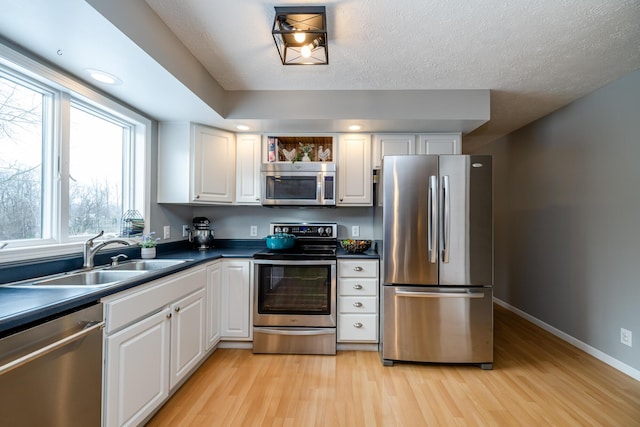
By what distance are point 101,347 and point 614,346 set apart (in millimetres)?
3627

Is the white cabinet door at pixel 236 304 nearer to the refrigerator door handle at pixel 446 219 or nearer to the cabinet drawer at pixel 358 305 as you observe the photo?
the cabinet drawer at pixel 358 305

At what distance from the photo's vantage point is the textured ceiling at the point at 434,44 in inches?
60.0

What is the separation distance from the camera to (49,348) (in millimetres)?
1030

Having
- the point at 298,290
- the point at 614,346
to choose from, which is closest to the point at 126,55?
the point at 298,290

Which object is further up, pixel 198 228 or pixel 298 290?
pixel 198 228

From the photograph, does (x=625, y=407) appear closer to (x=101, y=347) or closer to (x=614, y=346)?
(x=614, y=346)

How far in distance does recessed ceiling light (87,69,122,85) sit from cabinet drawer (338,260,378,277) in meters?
2.15

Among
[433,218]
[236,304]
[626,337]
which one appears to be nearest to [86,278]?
[236,304]

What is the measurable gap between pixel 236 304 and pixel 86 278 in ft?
3.85

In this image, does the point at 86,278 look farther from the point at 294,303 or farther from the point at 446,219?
the point at 446,219

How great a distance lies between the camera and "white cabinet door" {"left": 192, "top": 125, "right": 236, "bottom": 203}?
267cm

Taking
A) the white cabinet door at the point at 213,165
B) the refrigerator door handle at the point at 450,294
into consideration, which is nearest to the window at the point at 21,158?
the white cabinet door at the point at 213,165

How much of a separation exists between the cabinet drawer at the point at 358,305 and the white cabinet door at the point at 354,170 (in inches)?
37.4

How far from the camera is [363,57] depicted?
1.98 metres
